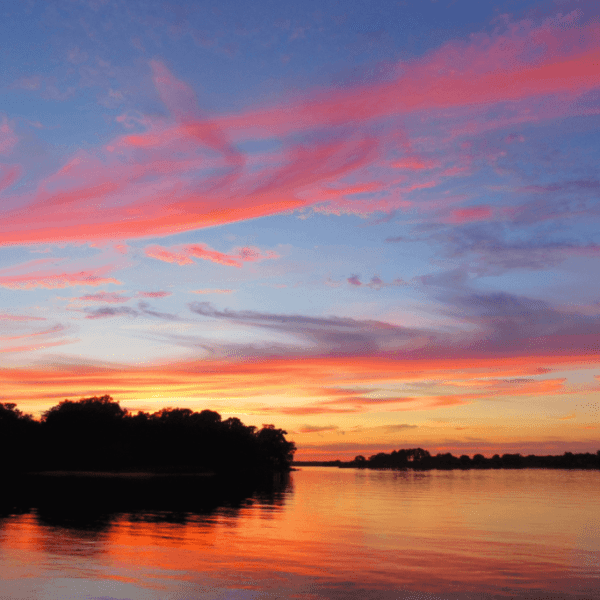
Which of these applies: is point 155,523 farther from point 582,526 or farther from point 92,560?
point 582,526

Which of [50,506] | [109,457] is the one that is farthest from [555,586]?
[109,457]

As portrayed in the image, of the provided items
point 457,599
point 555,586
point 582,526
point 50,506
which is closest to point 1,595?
point 457,599

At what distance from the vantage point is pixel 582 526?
5328 cm

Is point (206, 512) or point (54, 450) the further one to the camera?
point (54, 450)

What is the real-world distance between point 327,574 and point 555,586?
10.2 m

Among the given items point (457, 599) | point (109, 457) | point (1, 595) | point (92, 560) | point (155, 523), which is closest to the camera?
point (1, 595)

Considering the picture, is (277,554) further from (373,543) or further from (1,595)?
(1,595)

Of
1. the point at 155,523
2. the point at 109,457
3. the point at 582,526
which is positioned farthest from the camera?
the point at 109,457

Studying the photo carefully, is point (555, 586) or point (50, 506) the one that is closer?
point (555, 586)

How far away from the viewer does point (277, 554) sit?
34438 millimetres

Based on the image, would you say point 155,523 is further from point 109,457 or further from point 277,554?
point 109,457

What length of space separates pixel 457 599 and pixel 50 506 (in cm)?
5076

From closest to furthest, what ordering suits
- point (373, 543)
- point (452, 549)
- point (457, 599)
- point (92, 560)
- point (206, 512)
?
point (457, 599) < point (92, 560) < point (452, 549) < point (373, 543) < point (206, 512)

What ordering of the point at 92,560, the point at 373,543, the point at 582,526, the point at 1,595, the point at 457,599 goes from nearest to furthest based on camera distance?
the point at 1,595 → the point at 457,599 → the point at 92,560 → the point at 373,543 → the point at 582,526
